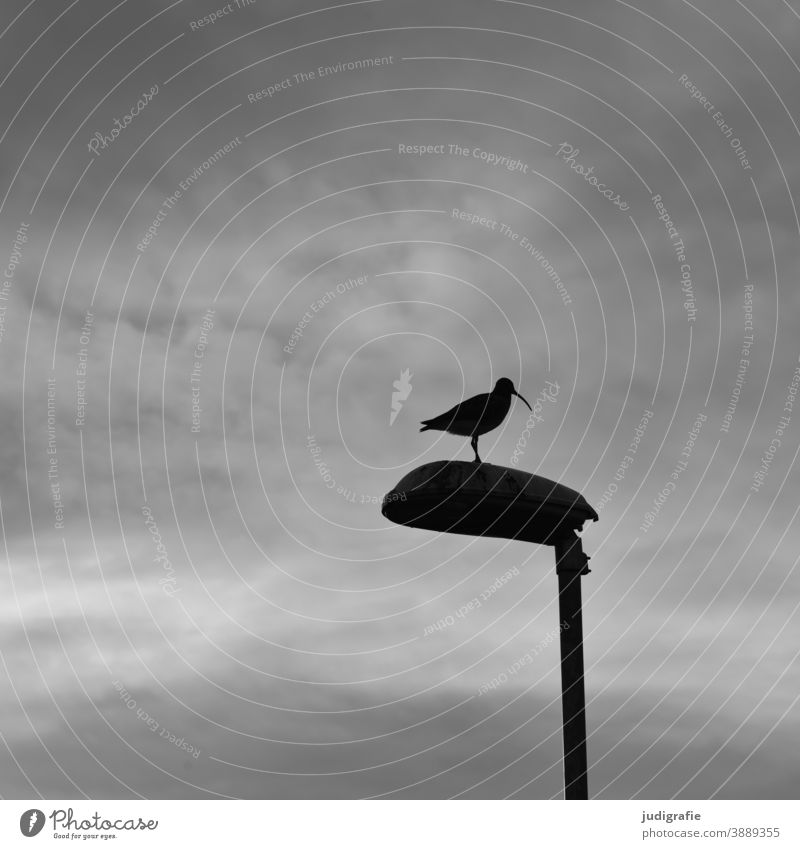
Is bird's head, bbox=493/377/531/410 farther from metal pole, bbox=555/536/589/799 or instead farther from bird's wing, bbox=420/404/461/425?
metal pole, bbox=555/536/589/799

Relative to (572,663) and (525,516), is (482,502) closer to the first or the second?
(525,516)

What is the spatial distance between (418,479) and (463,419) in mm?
2286

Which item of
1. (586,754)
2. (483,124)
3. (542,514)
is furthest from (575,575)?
(483,124)

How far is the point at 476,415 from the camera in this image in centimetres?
1384

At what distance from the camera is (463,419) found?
13914 mm

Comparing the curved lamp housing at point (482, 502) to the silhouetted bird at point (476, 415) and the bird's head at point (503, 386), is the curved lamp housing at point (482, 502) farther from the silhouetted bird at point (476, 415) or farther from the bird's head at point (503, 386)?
the bird's head at point (503, 386)

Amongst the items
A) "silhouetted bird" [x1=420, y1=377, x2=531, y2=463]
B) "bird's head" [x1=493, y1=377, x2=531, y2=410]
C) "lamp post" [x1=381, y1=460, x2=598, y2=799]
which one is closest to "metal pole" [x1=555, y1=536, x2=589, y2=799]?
"lamp post" [x1=381, y1=460, x2=598, y2=799]

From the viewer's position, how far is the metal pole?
37.2 feet
